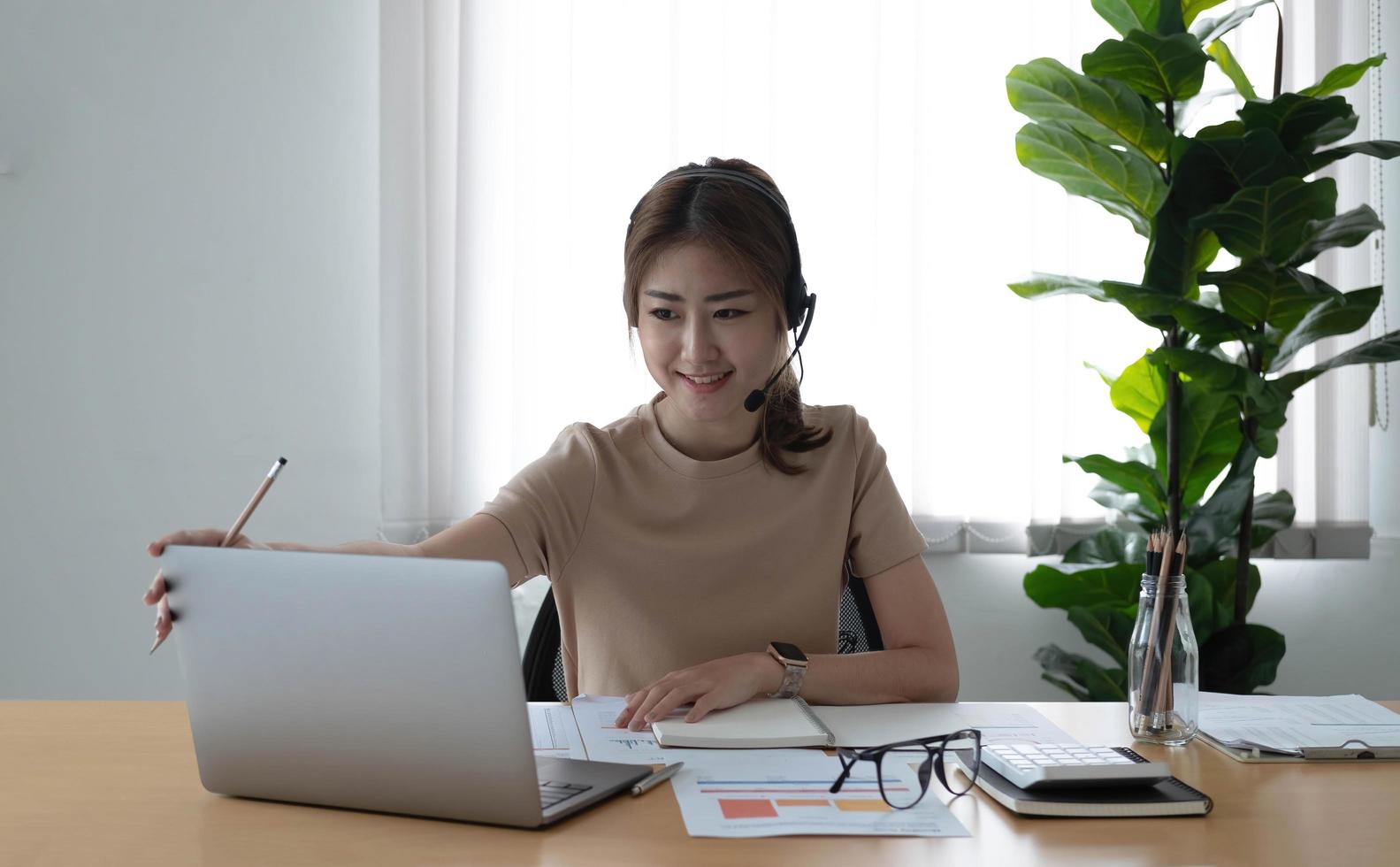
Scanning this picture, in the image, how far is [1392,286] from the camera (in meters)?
2.71

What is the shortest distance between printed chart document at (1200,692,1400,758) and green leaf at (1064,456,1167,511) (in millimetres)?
1055

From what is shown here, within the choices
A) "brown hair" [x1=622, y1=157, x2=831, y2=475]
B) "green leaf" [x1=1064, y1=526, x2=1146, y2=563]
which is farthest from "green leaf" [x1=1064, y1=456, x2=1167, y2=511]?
"brown hair" [x1=622, y1=157, x2=831, y2=475]

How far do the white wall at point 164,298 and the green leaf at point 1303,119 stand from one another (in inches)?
72.1

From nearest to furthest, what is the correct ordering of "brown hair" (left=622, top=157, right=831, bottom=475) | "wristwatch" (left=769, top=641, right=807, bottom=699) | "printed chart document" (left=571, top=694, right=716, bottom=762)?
"printed chart document" (left=571, top=694, right=716, bottom=762) → "wristwatch" (left=769, top=641, right=807, bottom=699) → "brown hair" (left=622, top=157, right=831, bottom=475)

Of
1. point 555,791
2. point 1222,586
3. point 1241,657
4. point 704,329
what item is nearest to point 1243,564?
point 1222,586

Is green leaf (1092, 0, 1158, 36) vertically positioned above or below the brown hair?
above

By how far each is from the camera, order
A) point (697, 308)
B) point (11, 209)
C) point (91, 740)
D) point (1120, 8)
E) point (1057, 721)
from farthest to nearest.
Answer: point (11, 209) → point (1120, 8) → point (697, 308) → point (1057, 721) → point (91, 740)

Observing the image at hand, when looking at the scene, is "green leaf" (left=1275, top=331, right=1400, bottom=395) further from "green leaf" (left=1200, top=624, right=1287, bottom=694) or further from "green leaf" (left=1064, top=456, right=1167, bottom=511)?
"green leaf" (left=1200, top=624, right=1287, bottom=694)

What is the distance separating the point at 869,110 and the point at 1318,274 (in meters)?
1.11

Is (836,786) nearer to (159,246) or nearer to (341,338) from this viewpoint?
(341,338)

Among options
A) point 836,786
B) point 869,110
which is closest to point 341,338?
point 869,110

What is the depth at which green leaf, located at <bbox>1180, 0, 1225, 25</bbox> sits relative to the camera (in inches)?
87.5

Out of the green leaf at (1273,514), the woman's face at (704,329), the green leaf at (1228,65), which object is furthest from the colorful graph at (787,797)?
the green leaf at (1228,65)

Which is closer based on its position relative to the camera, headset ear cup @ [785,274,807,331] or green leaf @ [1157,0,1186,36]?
headset ear cup @ [785,274,807,331]
